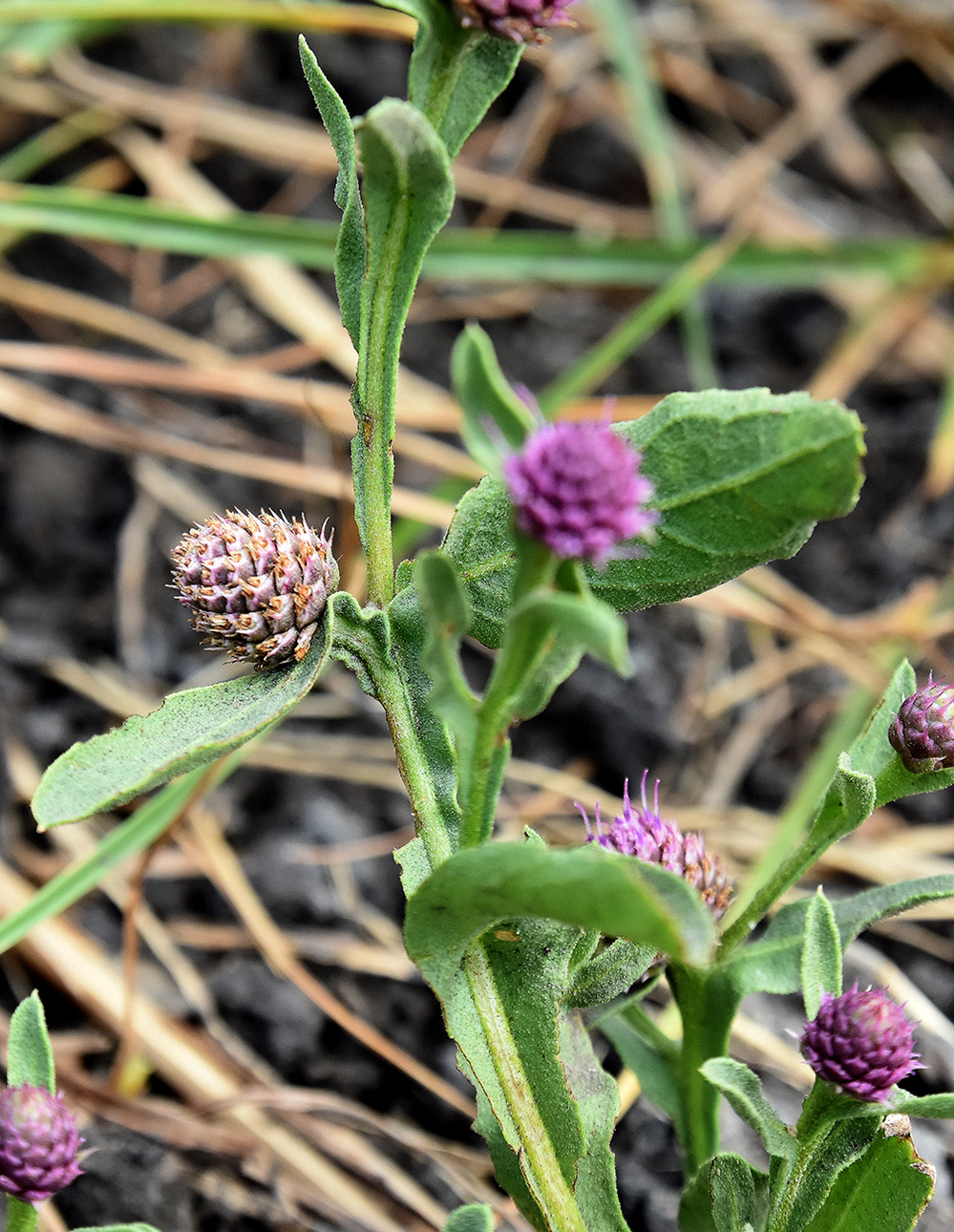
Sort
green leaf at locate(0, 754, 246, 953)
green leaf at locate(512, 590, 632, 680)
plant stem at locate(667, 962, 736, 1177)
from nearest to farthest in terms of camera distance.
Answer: green leaf at locate(512, 590, 632, 680), plant stem at locate(667, 962, 736, 1177), green leaf at locate(0, 754, 246, 953)

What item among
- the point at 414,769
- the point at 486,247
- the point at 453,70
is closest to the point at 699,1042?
the point at 414,769

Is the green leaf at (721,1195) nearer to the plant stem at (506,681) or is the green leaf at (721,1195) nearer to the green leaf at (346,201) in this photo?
the plant stem at (506,681)

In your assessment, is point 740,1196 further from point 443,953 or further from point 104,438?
point 104,438

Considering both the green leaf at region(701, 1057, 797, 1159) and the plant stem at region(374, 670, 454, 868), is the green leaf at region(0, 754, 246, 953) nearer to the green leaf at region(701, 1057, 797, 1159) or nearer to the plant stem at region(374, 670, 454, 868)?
the plant stem at region(374, 670, 454, 868)

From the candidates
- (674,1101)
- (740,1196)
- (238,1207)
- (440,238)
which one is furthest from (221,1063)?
(440,238)

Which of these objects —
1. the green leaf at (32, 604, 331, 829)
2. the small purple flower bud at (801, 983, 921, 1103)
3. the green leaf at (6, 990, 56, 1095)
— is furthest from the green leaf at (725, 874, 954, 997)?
the green leaf at (6, 990, 56, 1095)

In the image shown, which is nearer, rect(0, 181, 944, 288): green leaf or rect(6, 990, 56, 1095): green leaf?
rect(6, 990, 56, 1095): green leaf

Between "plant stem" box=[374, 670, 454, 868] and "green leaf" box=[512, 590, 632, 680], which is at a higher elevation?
"green leaf" box=[512, 590, 632, 680]
